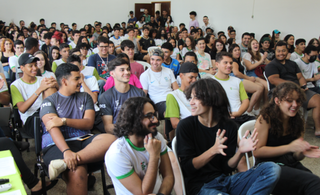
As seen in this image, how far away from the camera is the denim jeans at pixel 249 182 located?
3.93ft

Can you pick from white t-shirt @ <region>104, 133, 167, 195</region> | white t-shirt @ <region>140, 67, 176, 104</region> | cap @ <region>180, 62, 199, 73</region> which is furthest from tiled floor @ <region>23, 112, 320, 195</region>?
cap @ <region>180, 62, 199, 73</region>

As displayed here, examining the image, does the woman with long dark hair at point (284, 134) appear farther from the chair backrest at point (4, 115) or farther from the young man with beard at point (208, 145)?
the chair backrest at point (4, 115)

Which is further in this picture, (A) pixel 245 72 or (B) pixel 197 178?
(A) pixel 245 72

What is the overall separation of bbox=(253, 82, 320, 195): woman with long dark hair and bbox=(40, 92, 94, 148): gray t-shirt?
4.52 ft

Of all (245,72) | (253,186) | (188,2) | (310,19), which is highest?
(188,2)

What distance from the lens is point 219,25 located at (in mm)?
9195

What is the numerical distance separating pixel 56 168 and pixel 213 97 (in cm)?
111

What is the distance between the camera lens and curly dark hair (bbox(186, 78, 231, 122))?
150 centimetres

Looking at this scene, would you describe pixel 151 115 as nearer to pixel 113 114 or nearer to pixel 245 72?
pixel 113 114

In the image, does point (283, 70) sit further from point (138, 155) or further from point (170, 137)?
point (138, 155)

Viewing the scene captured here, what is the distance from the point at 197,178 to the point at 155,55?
81.9 inches

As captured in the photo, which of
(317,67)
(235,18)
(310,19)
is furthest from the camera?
(235,18)

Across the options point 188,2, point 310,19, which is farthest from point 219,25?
point 310,19

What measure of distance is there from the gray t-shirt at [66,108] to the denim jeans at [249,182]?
1.15 meters
